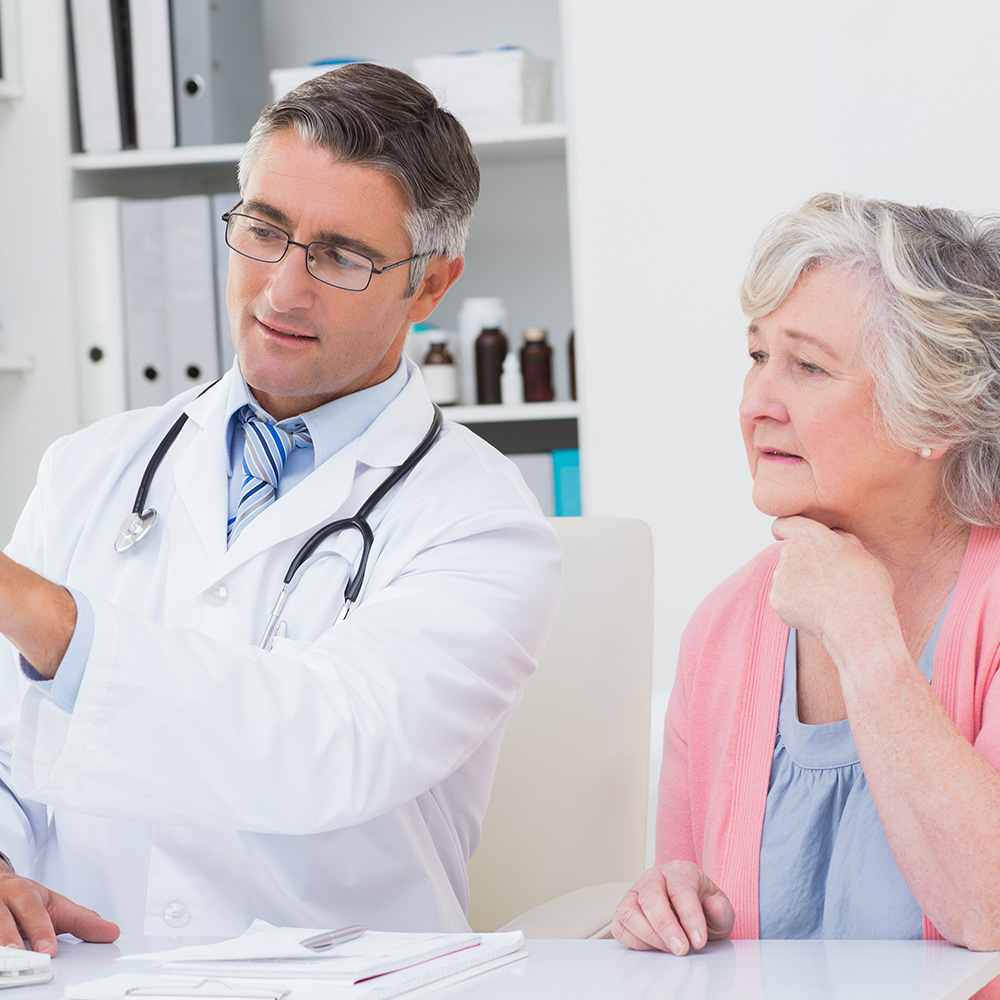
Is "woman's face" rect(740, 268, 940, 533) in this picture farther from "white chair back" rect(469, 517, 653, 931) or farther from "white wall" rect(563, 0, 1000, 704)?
"white wall" rect(563, 0, 1000, 704)

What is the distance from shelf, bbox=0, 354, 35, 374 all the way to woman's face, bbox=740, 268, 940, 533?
1564mm

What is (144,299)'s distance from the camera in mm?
2342

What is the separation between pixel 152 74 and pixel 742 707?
5.58ft

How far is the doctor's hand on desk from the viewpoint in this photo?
2.75ft

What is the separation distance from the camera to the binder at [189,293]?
2299mm

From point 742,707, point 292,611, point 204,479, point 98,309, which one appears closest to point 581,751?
point 742,707

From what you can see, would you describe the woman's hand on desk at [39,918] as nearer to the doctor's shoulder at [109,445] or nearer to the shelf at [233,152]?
the doctor's shoulder at [109,445]

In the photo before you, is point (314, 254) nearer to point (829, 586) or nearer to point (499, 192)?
point (829, 586)

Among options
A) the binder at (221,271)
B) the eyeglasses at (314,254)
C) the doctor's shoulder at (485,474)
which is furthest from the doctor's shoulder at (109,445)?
the binder at (221,271)

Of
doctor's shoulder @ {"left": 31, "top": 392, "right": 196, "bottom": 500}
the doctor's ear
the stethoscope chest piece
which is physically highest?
Answer: the doctor's ear

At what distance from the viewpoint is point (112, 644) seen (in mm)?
882

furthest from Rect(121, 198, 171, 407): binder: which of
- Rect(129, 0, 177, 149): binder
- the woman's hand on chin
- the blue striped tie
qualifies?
the woman's hand on chin

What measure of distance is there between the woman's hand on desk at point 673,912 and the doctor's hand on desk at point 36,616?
446 mm

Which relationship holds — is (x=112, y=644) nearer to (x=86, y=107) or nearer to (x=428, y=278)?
(x=428, y=278)
